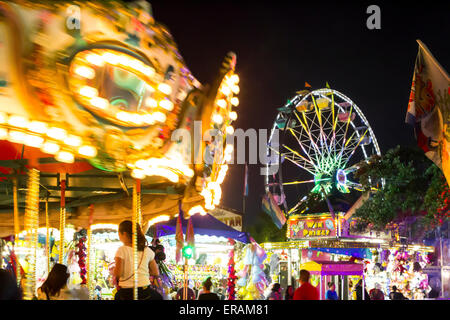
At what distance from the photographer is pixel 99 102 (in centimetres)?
466

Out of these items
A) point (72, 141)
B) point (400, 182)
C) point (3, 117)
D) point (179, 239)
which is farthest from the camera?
point (400, 182)

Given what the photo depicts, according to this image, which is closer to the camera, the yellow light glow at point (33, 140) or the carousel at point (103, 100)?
the carousel at point (103, 100)

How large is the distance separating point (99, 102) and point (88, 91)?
0.57 feet

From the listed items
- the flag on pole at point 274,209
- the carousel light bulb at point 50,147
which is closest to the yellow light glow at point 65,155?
the carousel light bulb at point 50,147

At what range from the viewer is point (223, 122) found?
6.83 m

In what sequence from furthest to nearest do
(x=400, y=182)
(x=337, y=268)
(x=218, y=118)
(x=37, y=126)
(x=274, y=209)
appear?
(x=274, y=209)
(x=337, y=268)
(x=400, y=182)
(x=218, y=118)
(x=37, y=126)

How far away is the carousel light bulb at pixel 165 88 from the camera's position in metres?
5.41

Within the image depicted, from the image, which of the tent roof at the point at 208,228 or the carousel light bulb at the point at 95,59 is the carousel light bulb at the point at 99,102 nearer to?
the carousel light bulb at the point at 95,59

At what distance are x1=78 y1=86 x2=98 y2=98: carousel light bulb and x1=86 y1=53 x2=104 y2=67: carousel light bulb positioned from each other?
0.78 feet

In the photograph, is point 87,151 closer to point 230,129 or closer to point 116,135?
point 116,135

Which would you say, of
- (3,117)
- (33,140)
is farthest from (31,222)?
(3,117)

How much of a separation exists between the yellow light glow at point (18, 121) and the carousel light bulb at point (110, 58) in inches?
37.8
